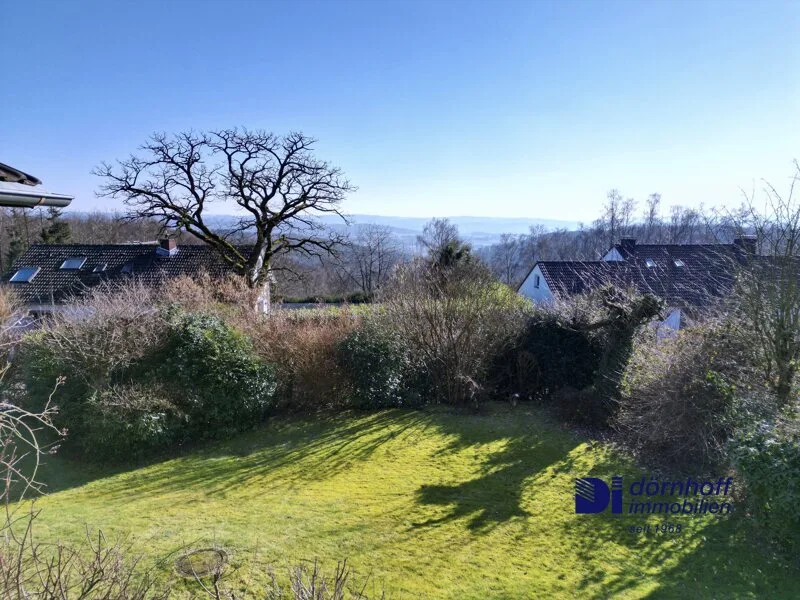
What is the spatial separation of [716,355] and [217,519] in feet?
25.6

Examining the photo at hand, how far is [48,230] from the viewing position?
32.0 meters

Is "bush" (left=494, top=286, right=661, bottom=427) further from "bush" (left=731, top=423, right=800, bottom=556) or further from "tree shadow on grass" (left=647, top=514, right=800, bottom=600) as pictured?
"bush" (left=731, top=423, right=800, bottom=556)

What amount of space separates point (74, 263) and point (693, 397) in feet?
89.7

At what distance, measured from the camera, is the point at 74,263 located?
77.6ft

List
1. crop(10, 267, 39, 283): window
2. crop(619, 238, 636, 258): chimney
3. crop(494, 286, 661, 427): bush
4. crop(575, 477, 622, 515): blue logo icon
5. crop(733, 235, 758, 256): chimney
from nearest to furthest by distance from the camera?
crop(575, 477, 622, 515): blue logo icon, crop(733, 235, 758, 256): chimney, crop(494, 286, 661, 427): bush, crop(10, 267, 39, 283): window, crop(619, 238, 636, 258): chimney

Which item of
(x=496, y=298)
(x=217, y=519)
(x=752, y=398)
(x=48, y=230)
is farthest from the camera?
(x=48, y=230)

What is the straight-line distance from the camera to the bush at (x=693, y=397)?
677 centimetres

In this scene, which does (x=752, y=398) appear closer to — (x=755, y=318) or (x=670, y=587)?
(x=755, y=318)

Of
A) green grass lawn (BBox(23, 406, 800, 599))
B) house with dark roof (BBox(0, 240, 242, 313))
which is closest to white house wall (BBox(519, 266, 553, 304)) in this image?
house with dark roof (BBox(0, 240, 242, 313))

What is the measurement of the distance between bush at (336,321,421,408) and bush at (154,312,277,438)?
2.11 meters

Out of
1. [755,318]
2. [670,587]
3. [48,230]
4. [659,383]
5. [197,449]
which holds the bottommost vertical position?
[197,449]

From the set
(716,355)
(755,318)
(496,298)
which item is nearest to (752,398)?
(716,355)

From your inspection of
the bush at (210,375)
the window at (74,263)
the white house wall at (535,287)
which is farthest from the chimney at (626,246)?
the window at (74,263)

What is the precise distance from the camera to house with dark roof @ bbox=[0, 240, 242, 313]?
2238cm
